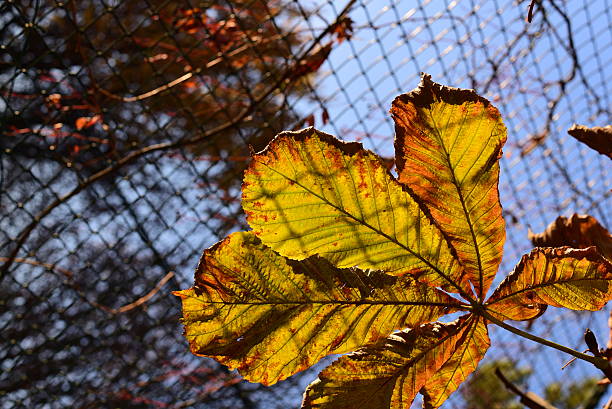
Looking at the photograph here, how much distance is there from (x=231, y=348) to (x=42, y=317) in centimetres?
281

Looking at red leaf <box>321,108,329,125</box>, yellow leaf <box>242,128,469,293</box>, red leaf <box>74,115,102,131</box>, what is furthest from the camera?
red leaf <box>74,115,102,131</box>

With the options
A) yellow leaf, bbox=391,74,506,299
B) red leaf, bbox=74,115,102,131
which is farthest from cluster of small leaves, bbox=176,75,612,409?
red leaf, bbox=74,115,102,131

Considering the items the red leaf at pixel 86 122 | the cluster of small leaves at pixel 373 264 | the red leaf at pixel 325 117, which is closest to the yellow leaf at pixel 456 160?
the cluster of small leaves at pixel 373 264

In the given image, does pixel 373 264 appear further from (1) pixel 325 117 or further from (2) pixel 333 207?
(1) pixel 325 117

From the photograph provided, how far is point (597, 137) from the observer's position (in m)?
0.26

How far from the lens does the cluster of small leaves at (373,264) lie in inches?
8.4

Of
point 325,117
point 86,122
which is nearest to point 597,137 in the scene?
point 325,117

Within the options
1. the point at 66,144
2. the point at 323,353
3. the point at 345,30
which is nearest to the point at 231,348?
the point at 323,353

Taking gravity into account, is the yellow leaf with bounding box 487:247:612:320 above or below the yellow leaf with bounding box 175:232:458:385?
below

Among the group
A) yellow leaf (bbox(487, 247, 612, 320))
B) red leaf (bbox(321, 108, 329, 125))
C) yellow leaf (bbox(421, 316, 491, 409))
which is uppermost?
red leaf (bbox(321, 108, 329, 125))

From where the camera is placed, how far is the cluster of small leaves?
0.21 meters

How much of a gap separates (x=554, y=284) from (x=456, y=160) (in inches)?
2.5

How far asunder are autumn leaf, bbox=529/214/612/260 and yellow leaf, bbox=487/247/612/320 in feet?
0.25

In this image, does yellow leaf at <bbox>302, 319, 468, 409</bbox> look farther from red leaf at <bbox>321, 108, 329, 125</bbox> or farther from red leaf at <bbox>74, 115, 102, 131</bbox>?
red leaf at <bbox>74, 115, 102, 131</bbox>
